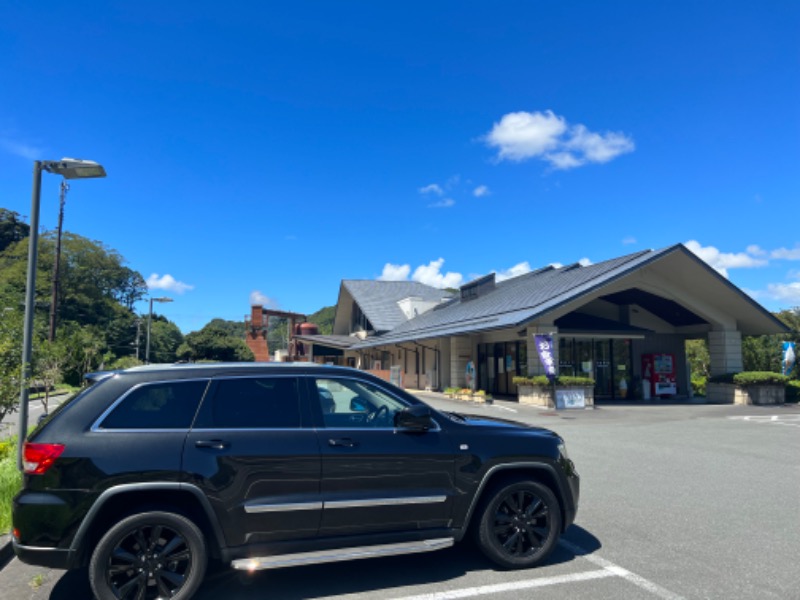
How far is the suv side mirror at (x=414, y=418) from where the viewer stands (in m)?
4.47

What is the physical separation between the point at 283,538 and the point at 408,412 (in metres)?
1.31

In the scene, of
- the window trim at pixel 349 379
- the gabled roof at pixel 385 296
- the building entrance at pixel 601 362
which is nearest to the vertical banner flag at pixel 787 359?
the building entrance at pixel 601 362

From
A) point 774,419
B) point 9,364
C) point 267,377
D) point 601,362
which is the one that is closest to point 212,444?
point 267,377

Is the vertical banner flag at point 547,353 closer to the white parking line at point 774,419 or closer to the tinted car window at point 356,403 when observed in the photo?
the white parking line at point 774,419

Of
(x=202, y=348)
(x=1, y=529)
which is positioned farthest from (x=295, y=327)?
(x=1, y=529)

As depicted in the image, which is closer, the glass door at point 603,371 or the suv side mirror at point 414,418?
the suv side mirror at point 414,418

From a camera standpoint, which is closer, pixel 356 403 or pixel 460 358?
pixel 356 403

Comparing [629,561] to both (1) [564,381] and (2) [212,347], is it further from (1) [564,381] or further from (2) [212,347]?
(2) [212,347]

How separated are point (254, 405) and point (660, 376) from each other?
24.3 meters

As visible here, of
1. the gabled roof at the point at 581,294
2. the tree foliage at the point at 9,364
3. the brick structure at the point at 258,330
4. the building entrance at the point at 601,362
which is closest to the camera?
the tree foliage at the point at 9,364

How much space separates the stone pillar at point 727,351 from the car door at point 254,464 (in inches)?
960

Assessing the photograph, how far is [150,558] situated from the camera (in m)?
3.98

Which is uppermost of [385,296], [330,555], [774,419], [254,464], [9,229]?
[9,229]

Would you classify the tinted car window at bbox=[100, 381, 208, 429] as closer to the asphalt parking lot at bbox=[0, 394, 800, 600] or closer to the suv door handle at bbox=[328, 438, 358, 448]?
the suv door handle at bbox=[328, 438, 358, 448]
